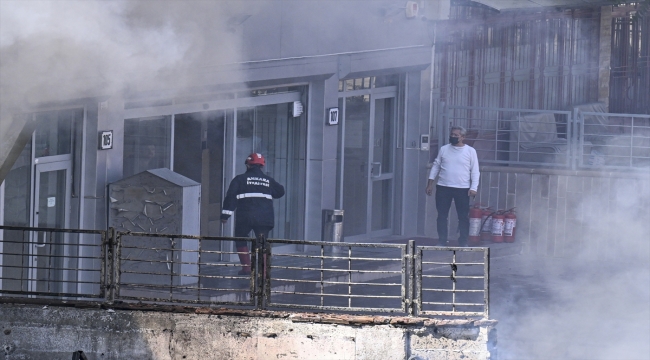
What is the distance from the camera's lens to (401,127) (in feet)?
49.1

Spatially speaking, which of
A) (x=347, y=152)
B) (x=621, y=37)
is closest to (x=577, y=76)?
(x=621, y=37)

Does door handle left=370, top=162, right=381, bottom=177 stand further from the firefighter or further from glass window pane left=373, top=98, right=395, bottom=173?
the firefighter

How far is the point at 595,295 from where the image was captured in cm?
1193

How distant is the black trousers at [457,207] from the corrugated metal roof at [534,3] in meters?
3.28

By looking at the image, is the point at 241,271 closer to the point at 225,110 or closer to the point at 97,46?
the point at 225,110

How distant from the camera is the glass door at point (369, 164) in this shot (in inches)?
561

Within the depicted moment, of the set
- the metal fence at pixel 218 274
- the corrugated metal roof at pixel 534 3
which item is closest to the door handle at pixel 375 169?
the metal fence at pixel 218 274

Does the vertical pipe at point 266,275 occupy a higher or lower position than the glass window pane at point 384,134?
lower

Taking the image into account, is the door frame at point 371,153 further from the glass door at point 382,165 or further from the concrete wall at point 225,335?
the concrete wall at point 225,335

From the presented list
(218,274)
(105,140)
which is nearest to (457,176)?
(218,274)

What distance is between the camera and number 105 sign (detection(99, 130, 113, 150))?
10.4m

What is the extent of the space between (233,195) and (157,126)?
1.12 m

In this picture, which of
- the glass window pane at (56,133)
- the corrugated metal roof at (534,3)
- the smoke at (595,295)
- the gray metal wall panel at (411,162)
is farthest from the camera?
the corrugated metal roof at (534,3)

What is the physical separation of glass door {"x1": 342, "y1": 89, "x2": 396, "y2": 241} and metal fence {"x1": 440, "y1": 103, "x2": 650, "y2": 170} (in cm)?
74
